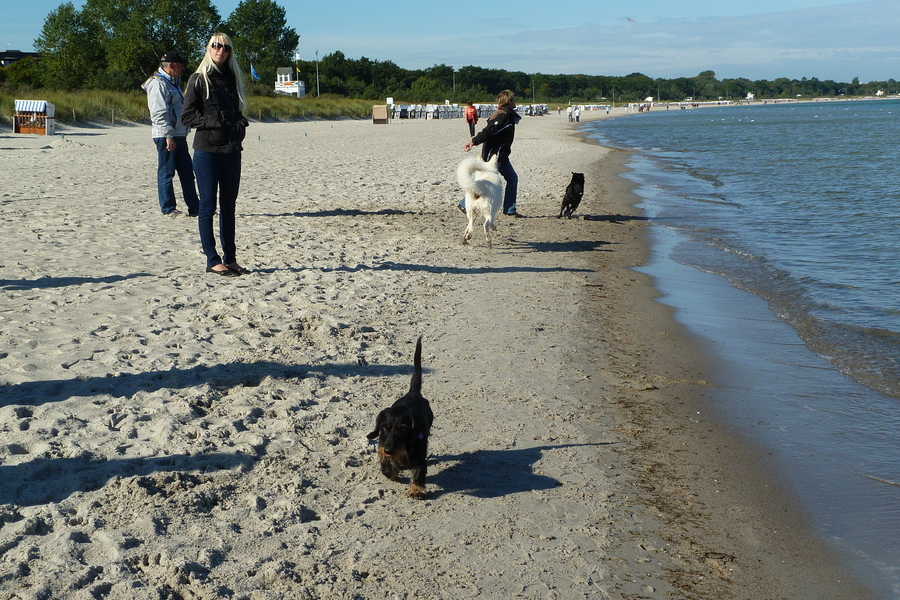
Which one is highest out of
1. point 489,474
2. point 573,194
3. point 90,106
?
point 90,106

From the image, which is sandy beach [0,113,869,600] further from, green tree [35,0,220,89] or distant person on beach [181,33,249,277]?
green tree [35,0,220,89]

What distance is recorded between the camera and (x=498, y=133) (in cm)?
978

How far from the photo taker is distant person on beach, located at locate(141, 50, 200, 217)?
880 centimetres

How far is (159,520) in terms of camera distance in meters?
2.95

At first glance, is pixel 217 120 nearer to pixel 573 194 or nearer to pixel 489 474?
pixel 489 474

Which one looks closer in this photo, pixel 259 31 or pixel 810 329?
pixel 810 329

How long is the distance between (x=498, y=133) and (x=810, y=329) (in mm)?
4790

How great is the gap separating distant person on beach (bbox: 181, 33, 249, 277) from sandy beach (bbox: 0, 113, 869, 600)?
833 millimetres

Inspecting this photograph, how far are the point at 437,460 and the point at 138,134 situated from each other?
2552cm

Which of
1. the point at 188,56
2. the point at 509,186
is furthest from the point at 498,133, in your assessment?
the point at 188,56

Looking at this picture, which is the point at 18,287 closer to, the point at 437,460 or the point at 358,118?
the point at 437,460

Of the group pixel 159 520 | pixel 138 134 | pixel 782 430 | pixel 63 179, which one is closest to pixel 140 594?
pixel 159 520

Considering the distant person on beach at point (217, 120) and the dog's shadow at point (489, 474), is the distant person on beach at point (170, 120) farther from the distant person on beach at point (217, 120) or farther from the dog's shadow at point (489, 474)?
the dog's shadow at point (489, 474)

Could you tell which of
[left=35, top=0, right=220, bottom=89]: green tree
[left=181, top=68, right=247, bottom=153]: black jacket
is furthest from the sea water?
[left=35, top=0, right=220, bottom=89]: green tree
